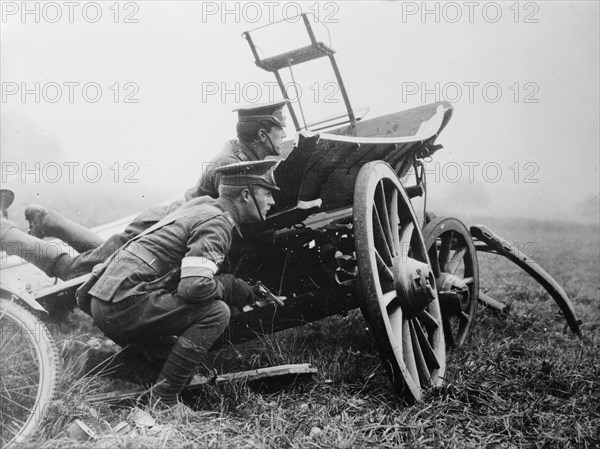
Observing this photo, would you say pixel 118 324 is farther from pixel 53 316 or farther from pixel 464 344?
pixel 464 344

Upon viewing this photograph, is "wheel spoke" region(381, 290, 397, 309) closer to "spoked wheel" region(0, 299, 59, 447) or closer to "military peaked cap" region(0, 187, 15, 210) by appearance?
"spoked wheel" region(0, 299, 59, 447)

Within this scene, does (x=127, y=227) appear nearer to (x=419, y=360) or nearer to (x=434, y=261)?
(x=419, y=360)

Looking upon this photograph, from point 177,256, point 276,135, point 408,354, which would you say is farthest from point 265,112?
point 408,354

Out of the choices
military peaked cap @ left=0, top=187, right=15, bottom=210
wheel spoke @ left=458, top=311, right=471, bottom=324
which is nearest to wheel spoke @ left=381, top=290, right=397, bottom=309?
wheel spoke @ left=458, top=311, right=471, bottom=324

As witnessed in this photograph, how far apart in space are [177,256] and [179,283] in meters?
0.21

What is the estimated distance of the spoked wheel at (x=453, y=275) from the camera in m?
3.79

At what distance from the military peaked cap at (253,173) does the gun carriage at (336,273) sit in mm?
62

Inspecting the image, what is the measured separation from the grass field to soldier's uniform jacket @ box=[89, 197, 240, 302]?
529 millimetres

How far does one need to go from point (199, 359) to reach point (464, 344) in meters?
2.29

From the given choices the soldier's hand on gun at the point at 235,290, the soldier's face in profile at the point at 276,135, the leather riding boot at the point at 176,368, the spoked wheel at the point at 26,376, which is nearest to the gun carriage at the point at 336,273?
the spoked wheel at the point at 26,376

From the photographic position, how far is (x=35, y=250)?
3223 millimetres

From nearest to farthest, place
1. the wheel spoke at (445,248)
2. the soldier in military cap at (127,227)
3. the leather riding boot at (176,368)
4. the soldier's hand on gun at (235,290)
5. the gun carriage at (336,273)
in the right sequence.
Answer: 1. the gun carriage at (336,273)
2. the leather riding boot at (176,368)
3. the soldier's hand on gun at (235,290)
4. the soldier in military cap at (127,227)
5. the wheel spoke at (445,248)

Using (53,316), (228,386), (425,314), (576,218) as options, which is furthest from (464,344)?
(576,218)

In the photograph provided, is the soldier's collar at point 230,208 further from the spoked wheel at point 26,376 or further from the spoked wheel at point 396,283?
the spoked wheel at point 26,376
